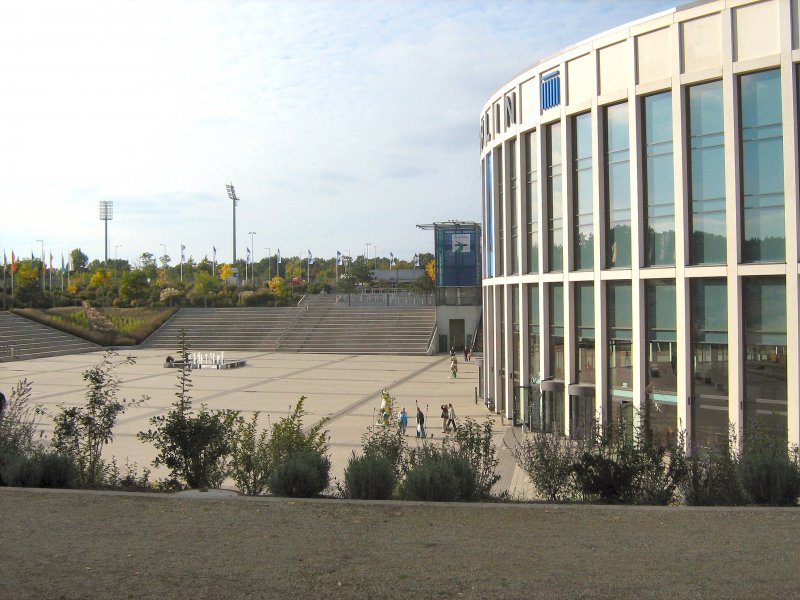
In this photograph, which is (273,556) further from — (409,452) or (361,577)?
(409,452)

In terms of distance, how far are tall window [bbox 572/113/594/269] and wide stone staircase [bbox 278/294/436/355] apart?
34029mm

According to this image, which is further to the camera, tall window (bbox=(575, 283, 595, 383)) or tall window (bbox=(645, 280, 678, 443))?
tall window (bbox=(575, 283, 595, 383))

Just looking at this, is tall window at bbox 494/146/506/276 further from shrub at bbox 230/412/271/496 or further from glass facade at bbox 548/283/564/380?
shrub at bbox 230/412/271/496

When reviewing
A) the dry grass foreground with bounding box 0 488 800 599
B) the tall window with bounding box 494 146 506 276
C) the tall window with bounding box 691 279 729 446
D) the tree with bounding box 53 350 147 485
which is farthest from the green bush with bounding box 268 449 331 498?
the tall window with bounding box 494 146 506 276

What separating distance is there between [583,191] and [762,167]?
5.47 m

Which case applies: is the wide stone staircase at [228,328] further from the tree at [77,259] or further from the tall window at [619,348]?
the tree at [77,259]

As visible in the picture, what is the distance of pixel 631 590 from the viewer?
603cm

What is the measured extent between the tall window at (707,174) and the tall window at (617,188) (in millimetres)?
1990

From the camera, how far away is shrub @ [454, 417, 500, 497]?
984 centimetres

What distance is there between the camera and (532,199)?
23.5m

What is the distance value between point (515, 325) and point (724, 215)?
9473 mm

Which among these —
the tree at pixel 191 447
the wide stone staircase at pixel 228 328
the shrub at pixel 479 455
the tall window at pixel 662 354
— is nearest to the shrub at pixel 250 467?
the tree at pixel 191 447

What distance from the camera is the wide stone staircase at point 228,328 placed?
58.8m

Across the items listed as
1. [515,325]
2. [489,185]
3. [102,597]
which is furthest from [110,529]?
[489,185]
